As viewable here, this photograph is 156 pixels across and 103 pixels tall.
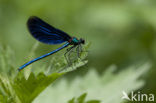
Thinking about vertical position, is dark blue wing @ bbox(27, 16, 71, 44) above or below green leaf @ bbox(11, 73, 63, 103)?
above

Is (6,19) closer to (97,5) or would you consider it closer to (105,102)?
(97,5)

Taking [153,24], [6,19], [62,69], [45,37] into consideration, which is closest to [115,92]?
[45,37]

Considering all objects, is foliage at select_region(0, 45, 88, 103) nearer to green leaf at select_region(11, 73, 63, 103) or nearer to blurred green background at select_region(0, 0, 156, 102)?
green leaf at select_region(11, 73, 63, 103)

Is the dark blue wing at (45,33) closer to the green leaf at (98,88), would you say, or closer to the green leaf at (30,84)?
the green leaf at (98,88)

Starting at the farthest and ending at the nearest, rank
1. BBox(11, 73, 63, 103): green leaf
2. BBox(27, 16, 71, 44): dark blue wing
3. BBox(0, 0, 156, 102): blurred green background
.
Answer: BBox(0, 0, 156, 102): blurred green background → BBox(27, 16, 71, 44): dark blue wing → BBox(11, 73, 63, 103): green leaf

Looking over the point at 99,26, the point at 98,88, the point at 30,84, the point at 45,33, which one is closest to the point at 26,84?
the point at 30,84

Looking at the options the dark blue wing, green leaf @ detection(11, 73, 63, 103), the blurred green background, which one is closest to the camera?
green leaf @ detection(11, 73, 63, 103)

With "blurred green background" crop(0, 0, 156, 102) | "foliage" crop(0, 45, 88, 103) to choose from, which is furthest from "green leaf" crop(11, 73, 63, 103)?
"blurred green background" crop(0, 0, 156, 102)
